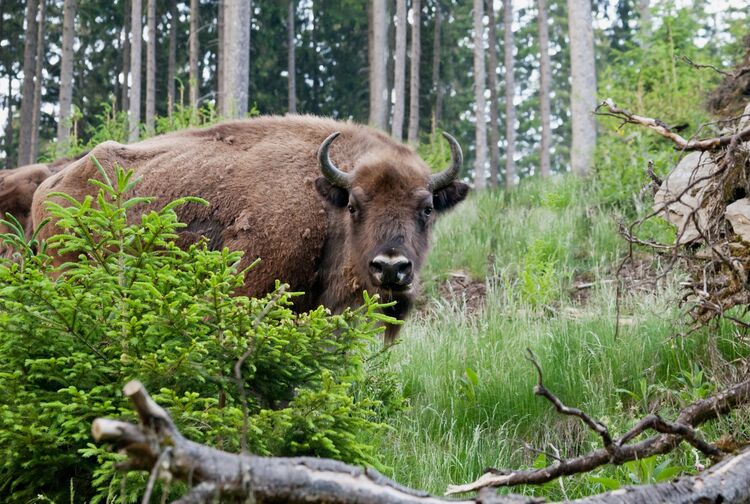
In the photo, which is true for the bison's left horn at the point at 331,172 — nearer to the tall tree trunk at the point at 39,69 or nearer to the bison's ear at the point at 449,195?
the bison's ear at the point at 449,195

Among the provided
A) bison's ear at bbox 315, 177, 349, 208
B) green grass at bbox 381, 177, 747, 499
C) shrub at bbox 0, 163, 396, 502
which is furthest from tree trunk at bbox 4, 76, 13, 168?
shrub at bbox 0, 163, 396, 502

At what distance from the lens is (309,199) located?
6426mm

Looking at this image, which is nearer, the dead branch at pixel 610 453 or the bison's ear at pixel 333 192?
the dead branch at pixel 610 453

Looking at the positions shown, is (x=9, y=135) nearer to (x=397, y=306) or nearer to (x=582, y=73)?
(x=582, y=73)

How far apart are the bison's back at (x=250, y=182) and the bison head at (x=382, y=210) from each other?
0.82 feet

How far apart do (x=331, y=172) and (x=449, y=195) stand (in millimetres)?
1224

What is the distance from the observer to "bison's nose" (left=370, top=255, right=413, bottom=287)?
5.48 m

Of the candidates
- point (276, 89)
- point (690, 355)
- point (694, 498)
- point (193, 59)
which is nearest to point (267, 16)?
point (276, 89)

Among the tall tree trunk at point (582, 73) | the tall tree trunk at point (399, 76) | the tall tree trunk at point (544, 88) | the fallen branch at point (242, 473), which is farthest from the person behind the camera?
the tall tree trunk at point (544, 88)

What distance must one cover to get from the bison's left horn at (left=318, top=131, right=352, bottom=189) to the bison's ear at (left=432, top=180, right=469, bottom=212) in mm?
890

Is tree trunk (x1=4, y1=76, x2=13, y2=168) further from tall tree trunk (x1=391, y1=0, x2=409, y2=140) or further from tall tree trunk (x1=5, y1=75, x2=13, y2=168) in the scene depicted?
tall tree trunk (x1=391, y1=0, x2=409, y2=140)

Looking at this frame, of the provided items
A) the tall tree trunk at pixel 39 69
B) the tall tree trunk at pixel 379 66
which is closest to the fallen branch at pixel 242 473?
the tall tree trunk at pixel 379 66

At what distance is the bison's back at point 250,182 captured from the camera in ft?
19.9

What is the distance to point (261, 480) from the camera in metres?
1.95
